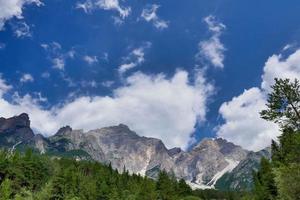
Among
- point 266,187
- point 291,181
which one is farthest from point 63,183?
point 291,181

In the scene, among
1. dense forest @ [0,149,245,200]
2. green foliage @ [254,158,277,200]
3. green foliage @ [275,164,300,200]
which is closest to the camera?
green foliage @ [275,164,300,200]

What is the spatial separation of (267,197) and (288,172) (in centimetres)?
5299

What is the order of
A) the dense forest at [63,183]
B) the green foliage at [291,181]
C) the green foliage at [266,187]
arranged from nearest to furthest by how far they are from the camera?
the green foliage at [291,181] < the green foliage at [266,187] < the dense forest at [63,183]

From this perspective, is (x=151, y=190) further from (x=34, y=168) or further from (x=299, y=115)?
(x=299, y=115)

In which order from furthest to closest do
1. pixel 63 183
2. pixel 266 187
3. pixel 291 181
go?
pixel 63 183, pixel 266 187, pixel 291 181

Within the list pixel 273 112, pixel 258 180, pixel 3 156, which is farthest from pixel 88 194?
pixel 273 112

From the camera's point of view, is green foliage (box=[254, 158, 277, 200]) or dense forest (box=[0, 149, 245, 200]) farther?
dense forest (box=[0, 149, 245, 200])

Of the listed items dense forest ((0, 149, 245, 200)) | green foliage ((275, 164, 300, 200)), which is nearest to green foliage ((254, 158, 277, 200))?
dense forest ((0, 149, 245, 200))

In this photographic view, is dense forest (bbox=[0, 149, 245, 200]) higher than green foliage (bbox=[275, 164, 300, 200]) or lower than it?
higher

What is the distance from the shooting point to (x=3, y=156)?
142750 millimetres

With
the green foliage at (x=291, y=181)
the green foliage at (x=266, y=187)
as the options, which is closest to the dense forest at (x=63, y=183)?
the green foliage at (x=266, y=187)

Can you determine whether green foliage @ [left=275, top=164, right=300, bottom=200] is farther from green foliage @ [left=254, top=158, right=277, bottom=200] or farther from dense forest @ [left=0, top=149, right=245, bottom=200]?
dense forest @ [left=0, top=149, right=245, bottom=200]

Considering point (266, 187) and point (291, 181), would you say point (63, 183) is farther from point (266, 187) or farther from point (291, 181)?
point (291, 181)

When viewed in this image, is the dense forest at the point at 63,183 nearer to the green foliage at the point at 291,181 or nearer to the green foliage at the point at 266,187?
the green foliage at the point at 266,187
